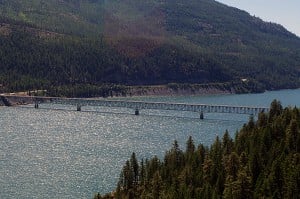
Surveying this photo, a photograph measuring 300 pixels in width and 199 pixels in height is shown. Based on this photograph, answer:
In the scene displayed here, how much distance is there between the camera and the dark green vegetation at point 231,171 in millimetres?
90062

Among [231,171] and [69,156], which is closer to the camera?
[231,171]

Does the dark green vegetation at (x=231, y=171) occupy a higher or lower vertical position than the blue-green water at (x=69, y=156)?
higher

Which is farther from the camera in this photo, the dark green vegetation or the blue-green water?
the blue-green water

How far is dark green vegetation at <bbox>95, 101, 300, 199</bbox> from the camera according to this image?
295 feet

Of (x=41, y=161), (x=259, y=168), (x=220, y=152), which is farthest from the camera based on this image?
(x=41, y=161)

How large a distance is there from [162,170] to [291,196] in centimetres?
2586

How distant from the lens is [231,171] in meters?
98.2

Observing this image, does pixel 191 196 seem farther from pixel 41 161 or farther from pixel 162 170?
pixel 41 161

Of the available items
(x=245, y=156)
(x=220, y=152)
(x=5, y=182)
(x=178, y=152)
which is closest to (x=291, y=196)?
(x=245, y=156)

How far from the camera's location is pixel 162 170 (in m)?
106

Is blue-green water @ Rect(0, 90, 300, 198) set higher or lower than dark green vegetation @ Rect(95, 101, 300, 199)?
lower

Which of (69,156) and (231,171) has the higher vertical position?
(231,171)

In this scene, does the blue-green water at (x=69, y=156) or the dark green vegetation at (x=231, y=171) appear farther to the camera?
the blue-green water at (x=69, y=156)

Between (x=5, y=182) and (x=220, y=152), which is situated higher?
(x=220, y=152)
